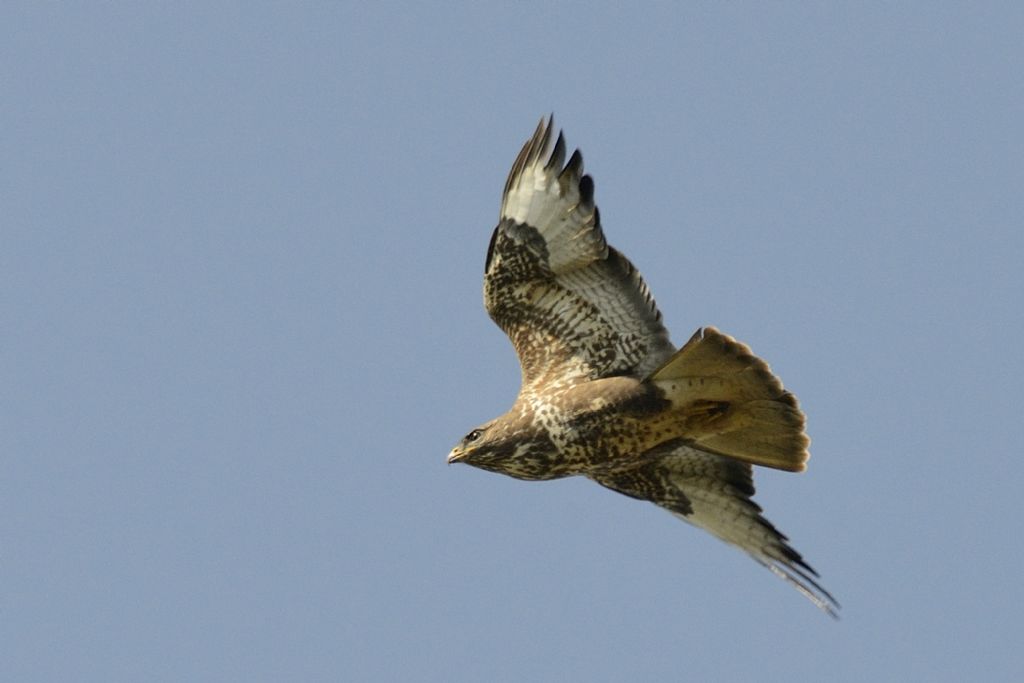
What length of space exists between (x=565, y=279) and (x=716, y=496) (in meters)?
2.23

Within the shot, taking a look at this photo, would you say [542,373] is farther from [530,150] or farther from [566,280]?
[530,150]

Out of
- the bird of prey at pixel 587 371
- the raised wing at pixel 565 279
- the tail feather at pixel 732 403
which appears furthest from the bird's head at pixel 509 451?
the tail feather at pixel 732 403

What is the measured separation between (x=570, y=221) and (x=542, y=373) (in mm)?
1159

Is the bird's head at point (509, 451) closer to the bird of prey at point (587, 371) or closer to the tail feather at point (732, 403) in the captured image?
the bird of prey at point (587, 371)

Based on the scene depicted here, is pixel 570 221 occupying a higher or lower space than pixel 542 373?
higher

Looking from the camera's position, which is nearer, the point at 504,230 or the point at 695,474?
the point at 504,230

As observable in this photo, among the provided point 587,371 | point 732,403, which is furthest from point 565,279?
point 732,403

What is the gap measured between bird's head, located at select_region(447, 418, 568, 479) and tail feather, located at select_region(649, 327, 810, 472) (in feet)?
3.10

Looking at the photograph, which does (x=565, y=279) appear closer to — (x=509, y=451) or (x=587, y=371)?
(x=587, y=371)

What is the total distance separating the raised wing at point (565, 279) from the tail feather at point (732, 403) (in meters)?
0.54

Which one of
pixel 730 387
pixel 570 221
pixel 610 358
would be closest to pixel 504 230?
pixel 570 221

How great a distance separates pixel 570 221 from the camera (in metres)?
11.6

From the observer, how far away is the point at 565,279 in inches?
462

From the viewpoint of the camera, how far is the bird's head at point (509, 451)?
11422 millimetres
